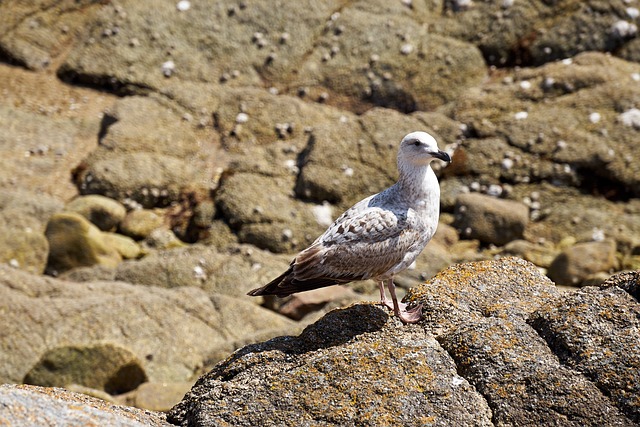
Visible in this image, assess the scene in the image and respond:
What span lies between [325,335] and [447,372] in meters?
1.06

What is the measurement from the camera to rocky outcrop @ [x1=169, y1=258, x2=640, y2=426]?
6.18m

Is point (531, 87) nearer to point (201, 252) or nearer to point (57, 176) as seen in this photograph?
point (201, 252)

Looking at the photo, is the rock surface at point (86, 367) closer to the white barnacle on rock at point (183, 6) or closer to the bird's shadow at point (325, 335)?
the bird's shadow at point (325, 335)

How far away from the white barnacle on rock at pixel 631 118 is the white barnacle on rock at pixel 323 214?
243 inches

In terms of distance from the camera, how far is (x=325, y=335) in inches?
279

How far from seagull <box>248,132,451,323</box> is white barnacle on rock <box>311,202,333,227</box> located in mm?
8953

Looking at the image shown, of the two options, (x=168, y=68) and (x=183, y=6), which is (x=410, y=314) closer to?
(x=168, y=68)

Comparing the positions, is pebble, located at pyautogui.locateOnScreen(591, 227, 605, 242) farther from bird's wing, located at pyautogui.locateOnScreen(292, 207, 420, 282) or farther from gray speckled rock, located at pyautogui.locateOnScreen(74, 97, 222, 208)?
bird's wing, located at pyautogui.locateOnScreen(292, 207, 420, 282)

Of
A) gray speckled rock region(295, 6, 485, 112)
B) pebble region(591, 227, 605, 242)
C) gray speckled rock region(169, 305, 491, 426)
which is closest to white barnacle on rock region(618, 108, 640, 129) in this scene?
pebble region(591, 227, 605, 242)

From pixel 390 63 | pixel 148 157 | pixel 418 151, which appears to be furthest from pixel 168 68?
pixel 418 151

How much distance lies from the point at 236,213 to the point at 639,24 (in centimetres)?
976

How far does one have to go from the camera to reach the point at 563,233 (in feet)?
56.1

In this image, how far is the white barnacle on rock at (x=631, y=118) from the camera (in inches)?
703

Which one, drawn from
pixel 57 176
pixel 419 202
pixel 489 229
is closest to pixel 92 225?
pixel 57 176
